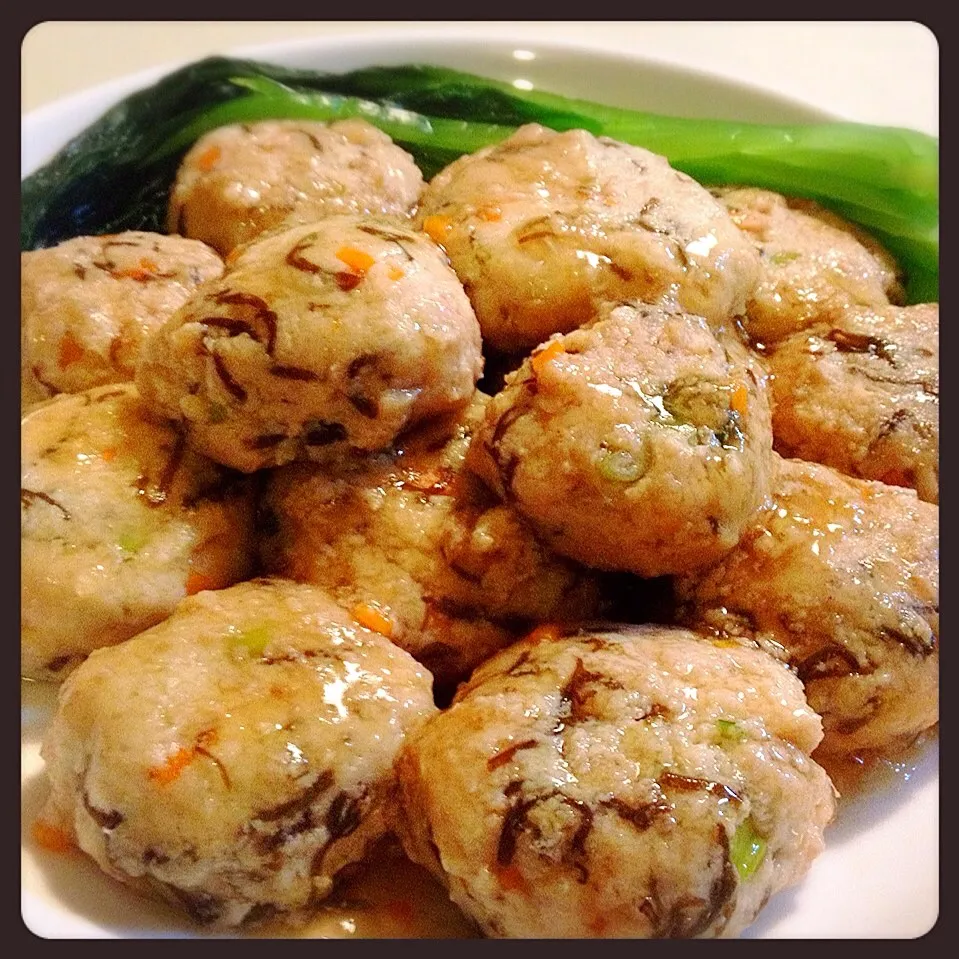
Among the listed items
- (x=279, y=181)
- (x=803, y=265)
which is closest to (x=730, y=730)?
(x=803, y=265)

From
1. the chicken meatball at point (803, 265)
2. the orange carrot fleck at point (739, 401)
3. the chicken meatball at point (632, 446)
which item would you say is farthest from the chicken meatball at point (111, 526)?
the chicken meatball at point (803, 265)

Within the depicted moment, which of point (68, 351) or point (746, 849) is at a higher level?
point (68, 351)

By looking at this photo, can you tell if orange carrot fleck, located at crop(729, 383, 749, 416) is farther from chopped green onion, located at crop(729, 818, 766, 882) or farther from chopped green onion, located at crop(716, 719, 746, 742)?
chopped green onion, located at crop(729, 818, 766, 882)

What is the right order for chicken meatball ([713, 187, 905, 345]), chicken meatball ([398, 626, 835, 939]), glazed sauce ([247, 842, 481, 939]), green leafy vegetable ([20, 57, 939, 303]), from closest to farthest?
chicken meatball ([398, 626, 835, 939]), glazed sauce ([247, 842, 481, 939]), chicken meatball ([713, 187, 905, 345]), green leafy vegetable ([20, 57, 939, 303])

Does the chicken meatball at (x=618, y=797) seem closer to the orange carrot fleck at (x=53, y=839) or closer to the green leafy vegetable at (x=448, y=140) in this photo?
the orange carrot fleck at (x=53, y=839)

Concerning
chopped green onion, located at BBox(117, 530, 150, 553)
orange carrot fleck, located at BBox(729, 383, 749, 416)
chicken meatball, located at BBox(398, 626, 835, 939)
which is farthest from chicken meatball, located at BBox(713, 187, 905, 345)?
chopped green onion, located at BBox(117, 530, 150, 553)

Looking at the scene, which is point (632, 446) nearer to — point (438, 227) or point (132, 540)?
point (438, 227)
